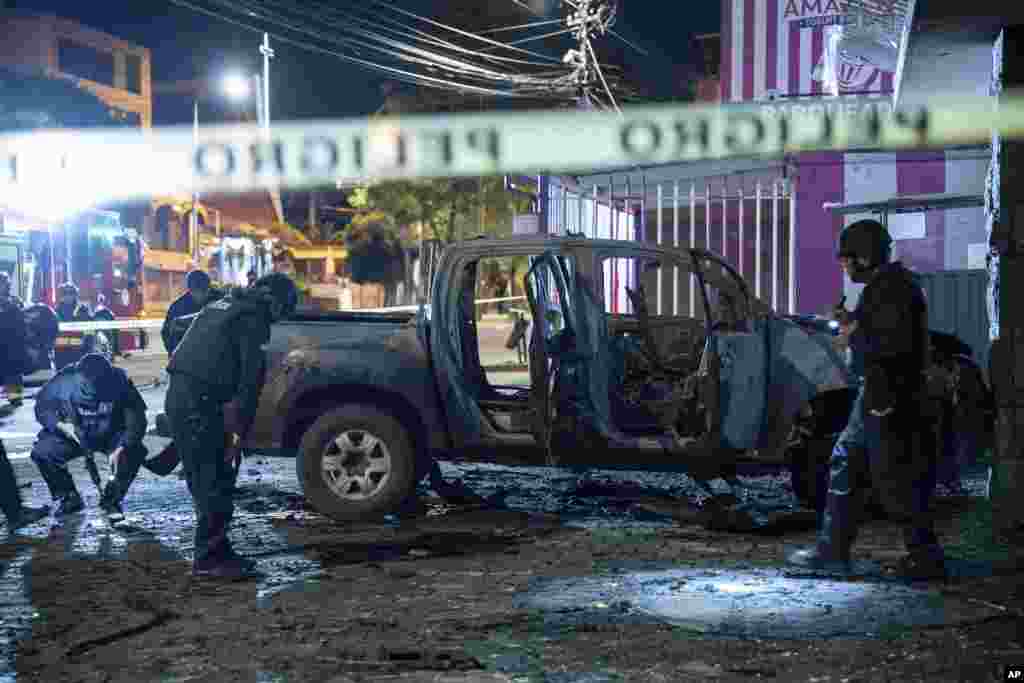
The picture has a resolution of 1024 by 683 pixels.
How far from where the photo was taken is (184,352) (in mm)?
6684

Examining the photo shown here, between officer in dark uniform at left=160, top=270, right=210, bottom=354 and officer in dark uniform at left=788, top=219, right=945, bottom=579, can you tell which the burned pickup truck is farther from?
officer in dark uniform at left=160, top=270, right=210, bottom=354

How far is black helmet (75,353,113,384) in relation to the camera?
834 centimetres

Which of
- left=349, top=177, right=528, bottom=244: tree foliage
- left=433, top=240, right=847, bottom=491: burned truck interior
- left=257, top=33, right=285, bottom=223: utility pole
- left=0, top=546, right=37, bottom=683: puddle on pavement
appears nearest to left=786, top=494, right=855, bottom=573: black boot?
left=433, top=240, right=847, bottom=491: burned truck interior

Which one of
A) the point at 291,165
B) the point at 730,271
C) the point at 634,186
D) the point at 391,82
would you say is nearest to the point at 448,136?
the point at 391,82

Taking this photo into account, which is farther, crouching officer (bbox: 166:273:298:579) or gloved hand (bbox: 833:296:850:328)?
crouching officer (bbox: 166:273:298:579)

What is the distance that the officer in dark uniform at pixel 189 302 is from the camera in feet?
36.2

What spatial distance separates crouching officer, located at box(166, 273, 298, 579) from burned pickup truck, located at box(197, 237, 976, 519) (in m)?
1.45

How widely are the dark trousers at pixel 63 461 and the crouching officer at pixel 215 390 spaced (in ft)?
5.92

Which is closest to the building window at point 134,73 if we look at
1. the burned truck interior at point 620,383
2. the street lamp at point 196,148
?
the street lamp at point 196,148

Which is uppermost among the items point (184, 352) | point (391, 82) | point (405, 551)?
point (391, 82)

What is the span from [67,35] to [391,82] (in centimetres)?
1396

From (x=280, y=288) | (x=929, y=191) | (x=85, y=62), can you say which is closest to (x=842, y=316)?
(x=280, y=288)

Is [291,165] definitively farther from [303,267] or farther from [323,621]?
[323,621]

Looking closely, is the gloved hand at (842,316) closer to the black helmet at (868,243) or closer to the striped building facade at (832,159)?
the black helmet at (868,243)
